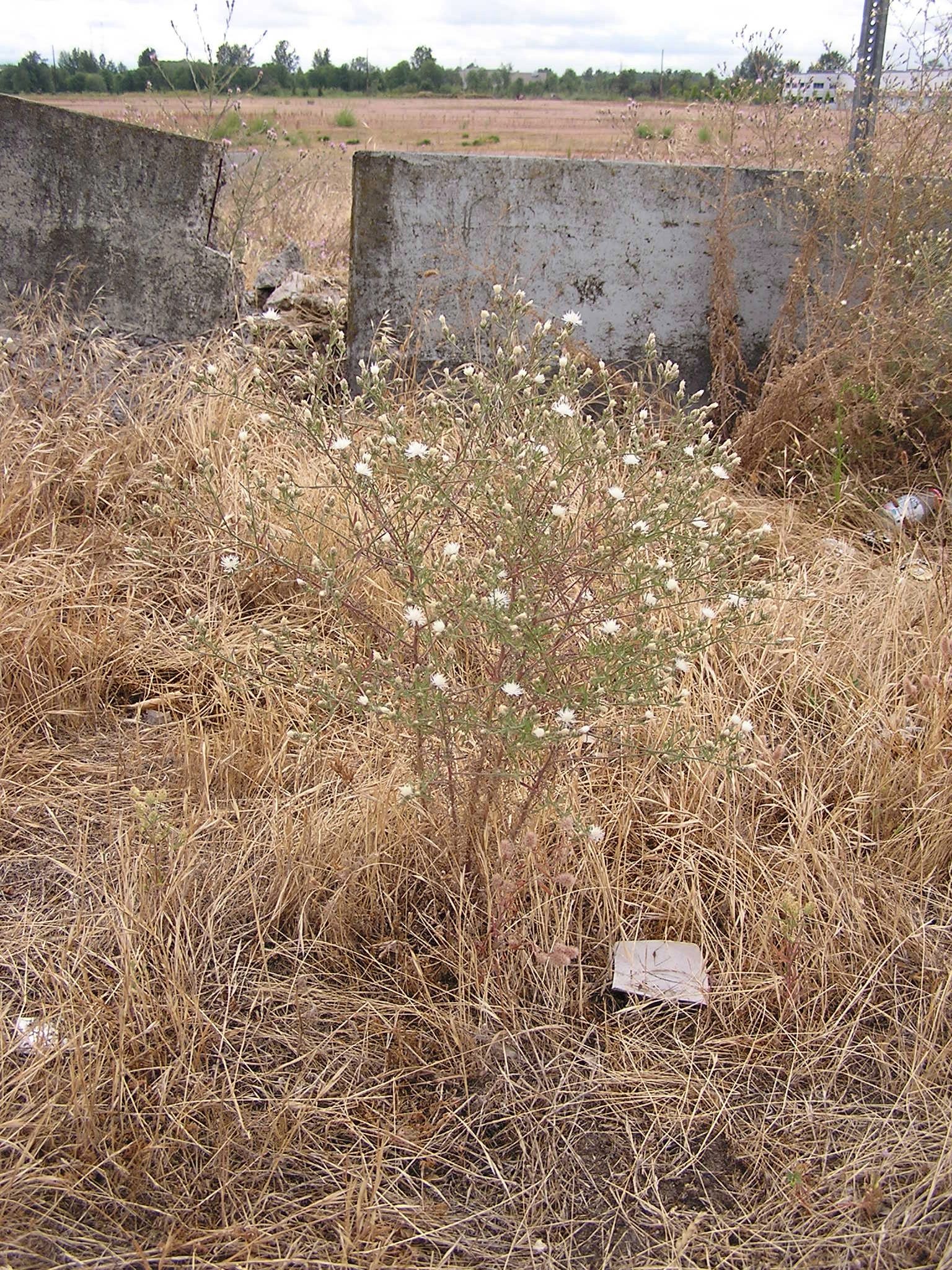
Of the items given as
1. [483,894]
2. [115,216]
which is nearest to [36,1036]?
[483,894]

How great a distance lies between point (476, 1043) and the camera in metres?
2.06

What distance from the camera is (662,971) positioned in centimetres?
A: 224

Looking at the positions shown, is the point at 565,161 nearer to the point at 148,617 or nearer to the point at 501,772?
the point at 148,617

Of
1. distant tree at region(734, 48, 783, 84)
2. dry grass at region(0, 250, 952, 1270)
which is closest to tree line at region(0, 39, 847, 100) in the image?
distant tree at region(734, 48, 783, 84)

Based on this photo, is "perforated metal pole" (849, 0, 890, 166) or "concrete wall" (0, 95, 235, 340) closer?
"concrete wall" (0, 95, 235, 340)

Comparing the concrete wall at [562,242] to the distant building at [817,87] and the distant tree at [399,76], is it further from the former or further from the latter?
the distant tree at [399,76]

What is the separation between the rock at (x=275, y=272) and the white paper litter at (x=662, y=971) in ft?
14.6

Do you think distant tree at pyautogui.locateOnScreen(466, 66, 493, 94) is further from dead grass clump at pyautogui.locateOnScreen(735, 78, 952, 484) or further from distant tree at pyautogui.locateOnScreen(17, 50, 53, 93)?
dead grass clump at pyautogui.locateOnScreen(735, 78, 952, 484)

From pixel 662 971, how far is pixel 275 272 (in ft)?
15.9

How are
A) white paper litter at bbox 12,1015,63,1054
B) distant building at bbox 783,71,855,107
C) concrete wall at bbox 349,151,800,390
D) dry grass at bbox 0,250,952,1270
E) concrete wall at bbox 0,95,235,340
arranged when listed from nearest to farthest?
dry grass at bbox 0,250,952,1270, white paper litter at bbox 12,1015,63,1054, concrete wall at bbox 0,95,235,340, concrete wall at bbox 349,151,800,390, distant building at bbox 783,71,855,107

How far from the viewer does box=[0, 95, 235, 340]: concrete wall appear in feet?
13.4

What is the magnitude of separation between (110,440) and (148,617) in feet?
2.82

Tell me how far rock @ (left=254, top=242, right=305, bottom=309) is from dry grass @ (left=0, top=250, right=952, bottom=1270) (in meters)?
3.01

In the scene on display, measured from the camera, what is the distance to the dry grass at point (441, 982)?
5.83 ft
